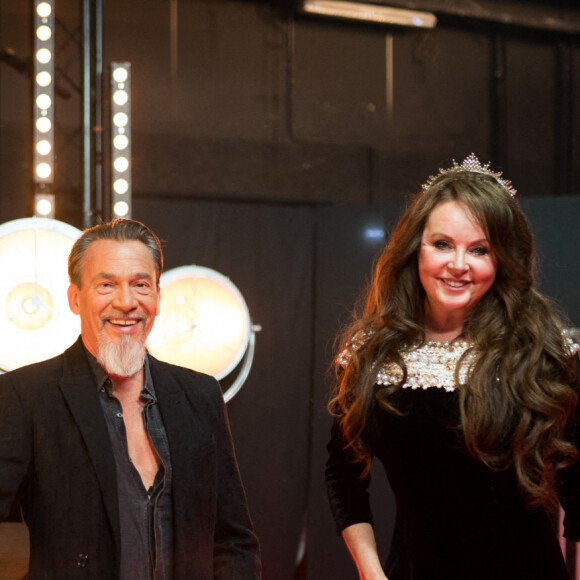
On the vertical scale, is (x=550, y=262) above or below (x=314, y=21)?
below

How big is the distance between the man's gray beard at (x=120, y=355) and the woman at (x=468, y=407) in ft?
1.75

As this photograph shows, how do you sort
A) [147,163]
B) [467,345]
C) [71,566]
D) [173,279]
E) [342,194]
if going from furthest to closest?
[342,194]
[147,163]
[173,279]
[467,345]
[71,566]

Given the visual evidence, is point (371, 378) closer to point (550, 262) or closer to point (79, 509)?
point (79, 509)

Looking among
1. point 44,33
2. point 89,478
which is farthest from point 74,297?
point 44,33

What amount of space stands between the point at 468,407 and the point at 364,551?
42 centimetres

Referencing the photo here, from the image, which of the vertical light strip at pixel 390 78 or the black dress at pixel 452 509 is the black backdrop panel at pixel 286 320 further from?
the black dress at pixel 452 509

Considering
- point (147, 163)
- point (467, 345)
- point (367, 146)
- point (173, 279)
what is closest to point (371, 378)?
point (467, 345)

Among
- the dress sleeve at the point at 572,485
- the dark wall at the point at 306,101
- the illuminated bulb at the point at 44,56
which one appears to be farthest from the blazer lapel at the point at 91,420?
the dark wall at the point at 306,101

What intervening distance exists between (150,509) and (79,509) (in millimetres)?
146

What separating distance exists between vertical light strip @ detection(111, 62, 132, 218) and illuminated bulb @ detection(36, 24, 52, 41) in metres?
0.32

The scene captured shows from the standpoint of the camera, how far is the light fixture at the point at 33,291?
9.92 ft

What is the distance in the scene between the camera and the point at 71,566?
1.39 m

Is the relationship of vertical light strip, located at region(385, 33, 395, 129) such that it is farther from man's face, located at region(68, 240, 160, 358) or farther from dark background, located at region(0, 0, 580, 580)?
man's face, located at region(68, 240, 160, 358)

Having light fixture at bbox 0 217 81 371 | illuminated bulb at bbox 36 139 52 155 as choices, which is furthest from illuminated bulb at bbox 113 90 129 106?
light fixture at bbox 0 217 81 371
